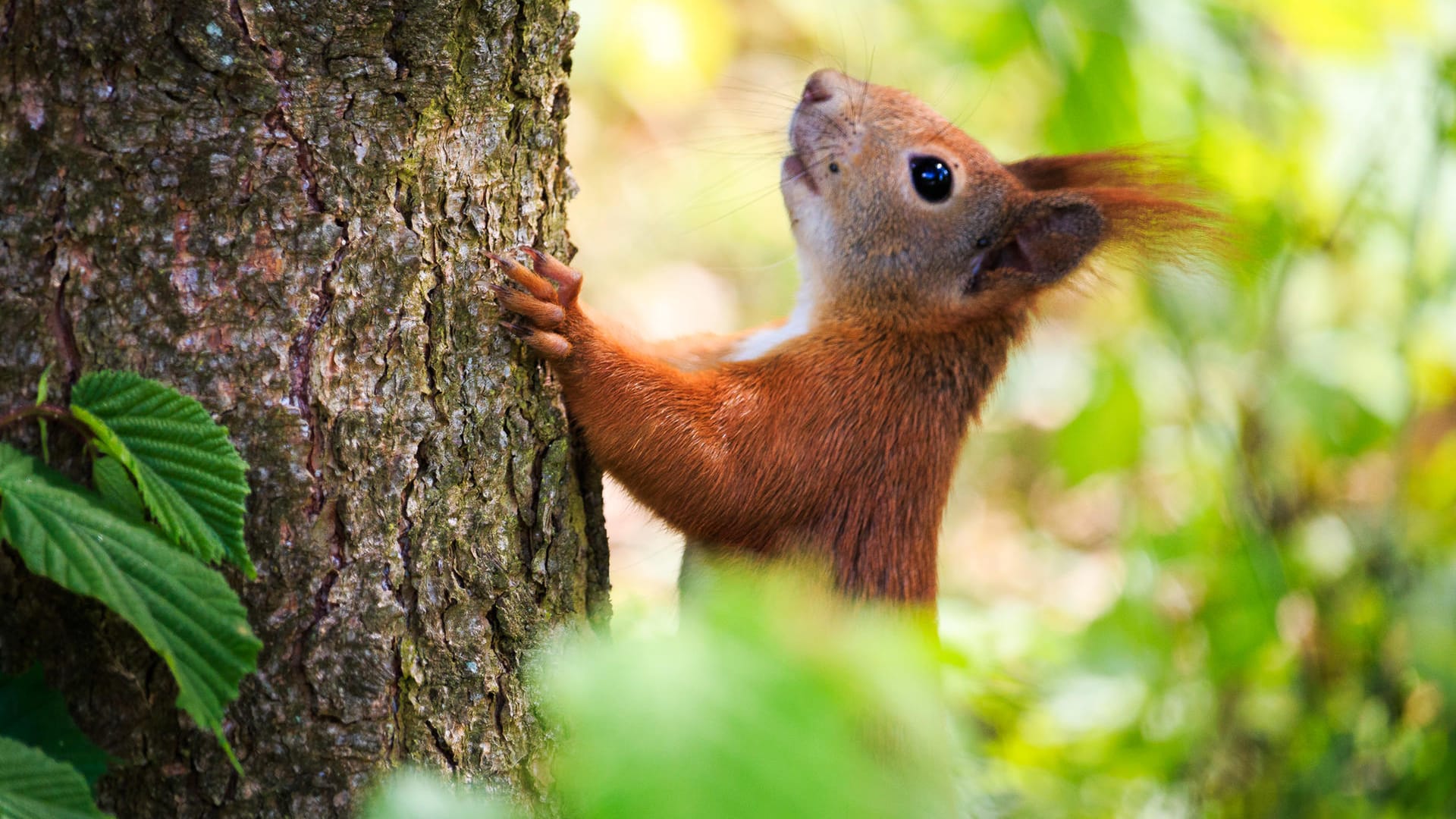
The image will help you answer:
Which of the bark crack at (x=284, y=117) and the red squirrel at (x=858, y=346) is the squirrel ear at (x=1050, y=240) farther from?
the bark crack at (x=284, y=117)

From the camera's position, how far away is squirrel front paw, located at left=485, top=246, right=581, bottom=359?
1.50 m

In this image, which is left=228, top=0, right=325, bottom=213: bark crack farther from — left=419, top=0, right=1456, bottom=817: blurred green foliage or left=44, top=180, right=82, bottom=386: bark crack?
left=419, top=0, right=1456, bottom=817: blurred green foliage

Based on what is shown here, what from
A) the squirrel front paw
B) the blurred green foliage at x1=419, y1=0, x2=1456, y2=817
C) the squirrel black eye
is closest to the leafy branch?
the squirrel front paw

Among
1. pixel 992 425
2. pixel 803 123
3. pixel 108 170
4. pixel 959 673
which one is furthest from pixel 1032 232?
pixel 992 425

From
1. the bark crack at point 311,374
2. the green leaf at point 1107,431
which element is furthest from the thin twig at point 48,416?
the green leaf at point 1107,431

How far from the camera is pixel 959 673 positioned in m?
2.40

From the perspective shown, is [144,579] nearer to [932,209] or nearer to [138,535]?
[138,535]

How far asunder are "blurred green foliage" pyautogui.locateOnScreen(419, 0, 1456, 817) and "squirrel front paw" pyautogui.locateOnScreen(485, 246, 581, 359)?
2.30 feet

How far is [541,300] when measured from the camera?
1527mm

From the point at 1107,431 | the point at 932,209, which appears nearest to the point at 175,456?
the point at 932,209

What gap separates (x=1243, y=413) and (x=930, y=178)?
4.57 ft

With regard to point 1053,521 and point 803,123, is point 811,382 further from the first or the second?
point 1053,521

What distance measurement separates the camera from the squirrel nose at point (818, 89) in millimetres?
2312

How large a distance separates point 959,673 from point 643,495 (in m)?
0.96
